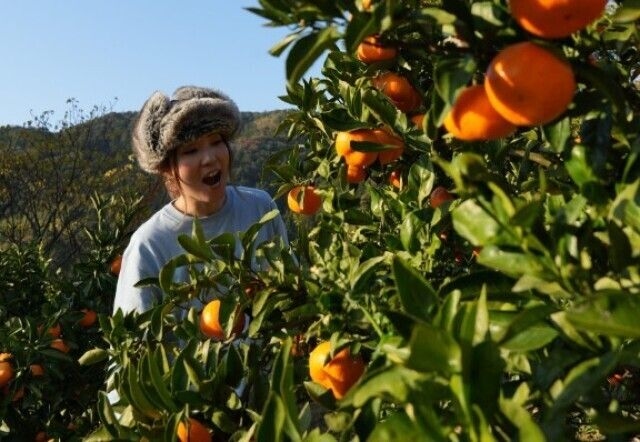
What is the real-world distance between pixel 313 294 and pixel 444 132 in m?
0.37

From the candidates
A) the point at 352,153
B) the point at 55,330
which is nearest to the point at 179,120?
the point at 55,330

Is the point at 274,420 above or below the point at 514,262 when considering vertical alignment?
below

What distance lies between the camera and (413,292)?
0.71 m

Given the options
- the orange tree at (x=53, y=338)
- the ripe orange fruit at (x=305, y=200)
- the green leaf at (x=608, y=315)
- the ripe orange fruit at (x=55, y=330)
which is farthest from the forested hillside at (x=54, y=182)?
the green leaf at (x=608, y=315)

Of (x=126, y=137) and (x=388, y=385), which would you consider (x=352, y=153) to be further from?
(x=126, y=137)

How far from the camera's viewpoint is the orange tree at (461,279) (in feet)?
2.07

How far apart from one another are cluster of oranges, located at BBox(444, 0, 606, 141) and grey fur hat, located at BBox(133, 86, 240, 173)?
72.6 inches

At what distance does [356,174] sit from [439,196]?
0.19 m

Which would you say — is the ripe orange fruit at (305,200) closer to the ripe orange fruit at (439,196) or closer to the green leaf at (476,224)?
the ripe orange fruit at (439,196)

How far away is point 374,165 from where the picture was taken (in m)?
1.48

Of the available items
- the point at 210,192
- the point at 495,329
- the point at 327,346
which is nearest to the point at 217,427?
the point at 327,346

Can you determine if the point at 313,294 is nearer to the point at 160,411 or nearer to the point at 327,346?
the point at 327,346

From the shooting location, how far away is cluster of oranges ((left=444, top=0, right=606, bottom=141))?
0.68 meters

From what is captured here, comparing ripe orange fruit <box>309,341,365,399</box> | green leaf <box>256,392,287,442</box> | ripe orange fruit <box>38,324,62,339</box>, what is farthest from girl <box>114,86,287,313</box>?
green leaf <box>256,392,287,442</box>
